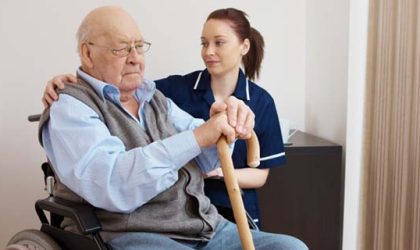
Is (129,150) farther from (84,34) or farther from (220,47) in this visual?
(220,47)

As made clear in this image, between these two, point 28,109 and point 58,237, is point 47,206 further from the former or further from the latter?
point 28,109

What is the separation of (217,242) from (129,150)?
34 centimetres

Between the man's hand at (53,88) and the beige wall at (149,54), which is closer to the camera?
the man's hand at (53,88)

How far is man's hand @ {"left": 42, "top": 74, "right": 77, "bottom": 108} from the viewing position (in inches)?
48.6

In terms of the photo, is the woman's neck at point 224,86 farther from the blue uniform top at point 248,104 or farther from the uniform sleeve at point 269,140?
the uniform sleeve at point 269,140

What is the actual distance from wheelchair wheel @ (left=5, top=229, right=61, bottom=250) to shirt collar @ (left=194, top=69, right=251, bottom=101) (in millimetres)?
772

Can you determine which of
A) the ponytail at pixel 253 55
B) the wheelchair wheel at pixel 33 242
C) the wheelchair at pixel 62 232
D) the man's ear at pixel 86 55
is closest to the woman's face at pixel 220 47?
the ponytail at pixel 253 55

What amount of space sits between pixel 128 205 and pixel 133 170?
90 millimetres

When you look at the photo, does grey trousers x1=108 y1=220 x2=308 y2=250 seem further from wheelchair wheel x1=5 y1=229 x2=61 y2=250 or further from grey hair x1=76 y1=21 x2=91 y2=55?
grey hair x1=76 y1=21 x2=91 y2=55

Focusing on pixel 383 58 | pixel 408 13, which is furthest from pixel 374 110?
pixel 408 13

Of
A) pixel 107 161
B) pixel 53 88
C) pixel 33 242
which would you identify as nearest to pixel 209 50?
pixel 53 88

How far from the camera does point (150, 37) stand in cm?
231

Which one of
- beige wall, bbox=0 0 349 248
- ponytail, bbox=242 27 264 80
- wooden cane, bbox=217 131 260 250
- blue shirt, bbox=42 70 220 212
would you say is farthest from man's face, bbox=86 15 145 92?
beige wall, bbox=0 0 349 248

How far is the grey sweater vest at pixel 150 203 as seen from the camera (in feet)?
3.91
